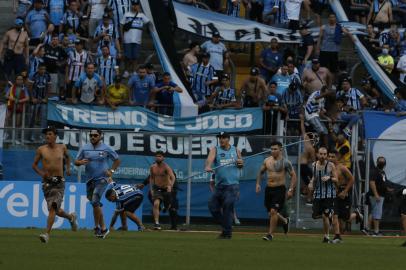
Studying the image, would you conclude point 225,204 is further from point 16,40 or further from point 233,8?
point 233,8

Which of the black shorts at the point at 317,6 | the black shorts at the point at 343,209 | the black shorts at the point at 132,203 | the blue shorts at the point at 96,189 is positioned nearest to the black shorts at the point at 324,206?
the black shorts at the point at 343,209

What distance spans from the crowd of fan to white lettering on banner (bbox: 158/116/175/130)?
0.28 m

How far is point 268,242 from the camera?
22422 millimetres

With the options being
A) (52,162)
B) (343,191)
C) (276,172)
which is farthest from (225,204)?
(52,162)

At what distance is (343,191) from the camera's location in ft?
84.0

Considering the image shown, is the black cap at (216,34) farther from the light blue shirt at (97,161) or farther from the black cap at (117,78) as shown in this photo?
the light blue shirt at (97,161)

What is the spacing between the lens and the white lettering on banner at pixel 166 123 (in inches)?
1215

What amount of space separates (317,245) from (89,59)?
11.0m

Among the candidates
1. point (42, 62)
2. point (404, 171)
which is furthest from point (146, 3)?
point (404, 171)

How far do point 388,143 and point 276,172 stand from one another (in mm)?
6984

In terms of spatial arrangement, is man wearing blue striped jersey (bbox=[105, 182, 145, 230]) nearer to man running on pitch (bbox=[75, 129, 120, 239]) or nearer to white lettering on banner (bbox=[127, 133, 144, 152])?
man running on pitch (bbox=[75, 129, 120, 239])

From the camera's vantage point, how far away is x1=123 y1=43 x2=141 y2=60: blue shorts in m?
32.4

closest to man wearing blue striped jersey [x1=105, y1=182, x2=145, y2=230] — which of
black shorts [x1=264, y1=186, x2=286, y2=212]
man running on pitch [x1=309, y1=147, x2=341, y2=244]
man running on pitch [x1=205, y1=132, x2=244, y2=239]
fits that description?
man running on pitch [x1=205, y1=132, x2=244, y2=239]

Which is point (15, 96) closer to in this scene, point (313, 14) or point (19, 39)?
point (19, 39)
